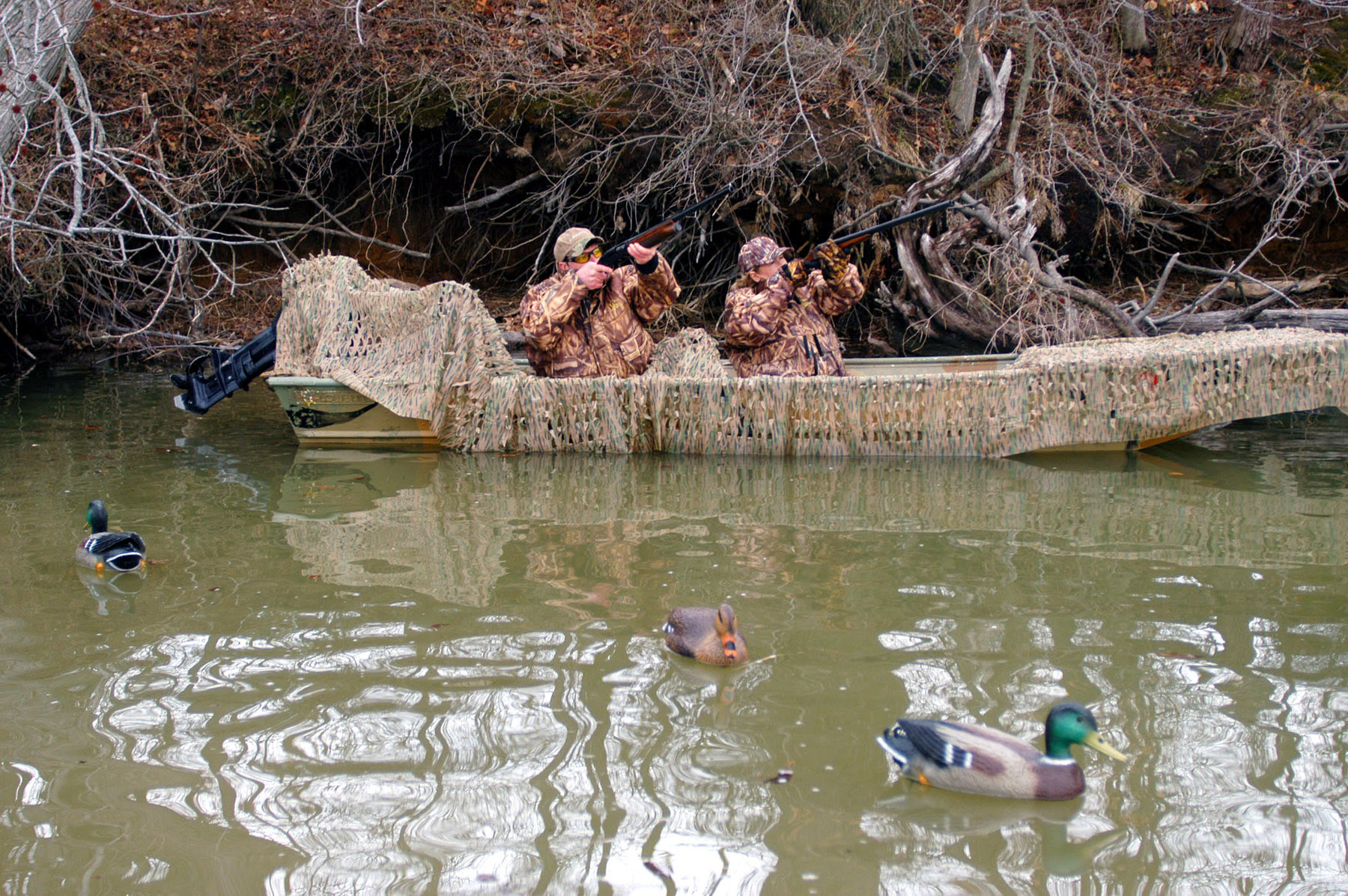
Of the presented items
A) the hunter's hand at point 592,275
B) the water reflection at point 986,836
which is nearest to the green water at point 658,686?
the water reflection at point 986,836

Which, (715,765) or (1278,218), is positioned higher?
(1278,218)

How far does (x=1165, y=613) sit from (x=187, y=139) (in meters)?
11.5

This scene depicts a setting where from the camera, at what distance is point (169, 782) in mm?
3000

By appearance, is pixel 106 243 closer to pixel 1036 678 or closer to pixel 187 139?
pixel 187 139

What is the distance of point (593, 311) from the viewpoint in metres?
7.62

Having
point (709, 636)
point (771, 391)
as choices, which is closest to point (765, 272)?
point (771, 391)

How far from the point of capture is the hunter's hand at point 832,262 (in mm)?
7637

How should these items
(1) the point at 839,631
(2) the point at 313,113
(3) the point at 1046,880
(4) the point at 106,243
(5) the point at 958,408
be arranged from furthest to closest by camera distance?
(2) the point at 313,113, (4) the point at 106,243, (5) the point at 958,408, (1) the point at 839,631, (3) the point at 1046,880

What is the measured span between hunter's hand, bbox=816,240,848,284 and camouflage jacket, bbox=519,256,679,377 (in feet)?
3.53

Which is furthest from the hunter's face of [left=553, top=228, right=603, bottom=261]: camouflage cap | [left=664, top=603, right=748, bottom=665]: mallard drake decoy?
[left=664, top=603, right=748, bottom=665]: mallard drake decoy

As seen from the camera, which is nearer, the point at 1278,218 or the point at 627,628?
the point at 627,628

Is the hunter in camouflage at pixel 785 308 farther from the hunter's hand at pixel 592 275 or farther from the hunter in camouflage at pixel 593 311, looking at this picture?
the hunter's hand at pixel 592 275

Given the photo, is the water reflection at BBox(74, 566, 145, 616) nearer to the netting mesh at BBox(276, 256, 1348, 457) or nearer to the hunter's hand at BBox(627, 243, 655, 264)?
the netting mesh at BBox(276, 256, 1348, 457)

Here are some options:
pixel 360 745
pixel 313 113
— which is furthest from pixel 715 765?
pixel 313 113
